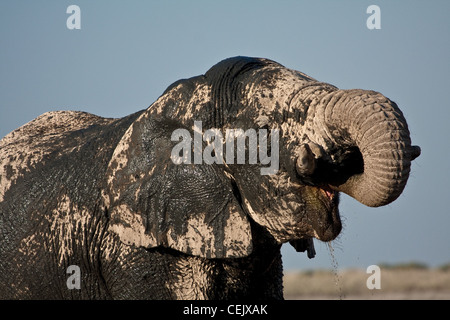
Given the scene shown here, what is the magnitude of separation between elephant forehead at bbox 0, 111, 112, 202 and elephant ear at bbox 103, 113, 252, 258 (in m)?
0.89

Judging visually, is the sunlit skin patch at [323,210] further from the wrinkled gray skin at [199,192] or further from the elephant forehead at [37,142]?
the elephant forehead at [37,142]

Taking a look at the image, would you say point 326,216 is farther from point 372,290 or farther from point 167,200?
point 372,290

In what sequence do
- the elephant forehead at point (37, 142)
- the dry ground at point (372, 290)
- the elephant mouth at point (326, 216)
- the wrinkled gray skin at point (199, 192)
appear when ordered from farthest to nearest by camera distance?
the dry ground at point (372, 290) < the elephant forehead at point (37, 142) < the elephant mouth at point (326, 216) < the wrinkled gray skin at point (199, 192)

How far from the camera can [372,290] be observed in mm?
19250

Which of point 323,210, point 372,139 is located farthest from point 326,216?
point 372,139

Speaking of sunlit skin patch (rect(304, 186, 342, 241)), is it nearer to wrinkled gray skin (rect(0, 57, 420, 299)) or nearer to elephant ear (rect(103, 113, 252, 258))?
wrinkled gray skin (rect(0, 57, 420, 299))

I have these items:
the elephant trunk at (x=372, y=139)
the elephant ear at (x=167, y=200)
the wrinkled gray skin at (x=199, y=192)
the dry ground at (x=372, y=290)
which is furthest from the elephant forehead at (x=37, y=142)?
the dry ground at (x=372, y=290)

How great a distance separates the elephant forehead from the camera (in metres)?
7.39

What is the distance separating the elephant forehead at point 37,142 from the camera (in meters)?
7.39

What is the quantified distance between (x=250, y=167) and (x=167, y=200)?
62 cm

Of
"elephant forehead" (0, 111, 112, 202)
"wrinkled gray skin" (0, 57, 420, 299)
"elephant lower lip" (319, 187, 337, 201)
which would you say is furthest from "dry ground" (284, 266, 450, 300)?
"elephant lower lip" (319, 187, 337, 201)

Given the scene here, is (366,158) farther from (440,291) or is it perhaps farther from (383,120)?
(440,291)

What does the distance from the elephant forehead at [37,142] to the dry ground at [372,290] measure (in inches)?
387
